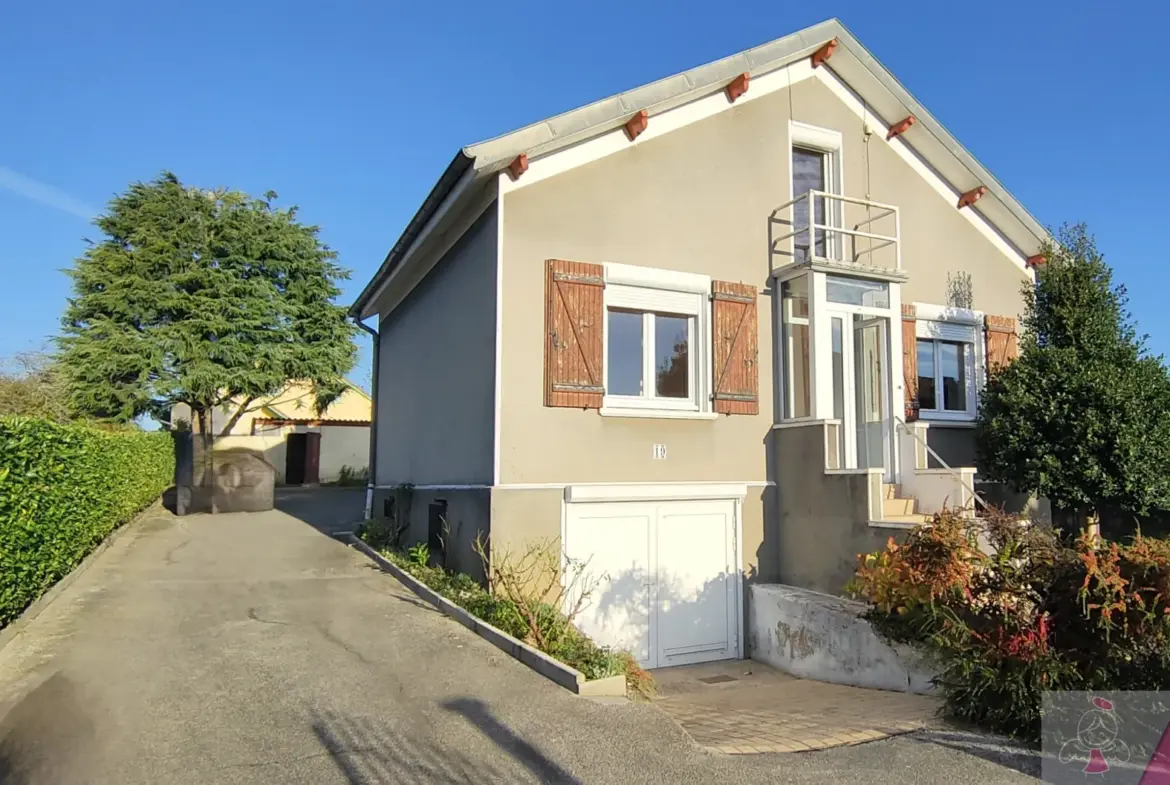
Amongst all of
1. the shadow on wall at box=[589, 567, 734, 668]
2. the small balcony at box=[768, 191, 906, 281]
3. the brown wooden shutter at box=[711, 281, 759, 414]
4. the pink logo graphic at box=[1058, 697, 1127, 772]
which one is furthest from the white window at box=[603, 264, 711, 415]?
the pink logo graphic at box=[1058, 697, 1127, 772]

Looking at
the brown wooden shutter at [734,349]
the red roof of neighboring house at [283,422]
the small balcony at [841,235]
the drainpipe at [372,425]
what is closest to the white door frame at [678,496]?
the brown wooden shutter at [734,349]

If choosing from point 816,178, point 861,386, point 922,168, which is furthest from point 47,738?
point 922,168

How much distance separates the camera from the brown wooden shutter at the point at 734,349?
1037 centimetres

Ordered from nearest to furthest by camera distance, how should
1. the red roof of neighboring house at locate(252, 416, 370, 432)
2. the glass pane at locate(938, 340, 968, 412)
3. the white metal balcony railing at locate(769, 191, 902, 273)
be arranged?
the white metal balcony railing at locate(769, 191, 902, 273) < the glass pane at locate(938, 340, 968, 412) < the red roof of neighboring house at locate(252, 416, 370, 432)

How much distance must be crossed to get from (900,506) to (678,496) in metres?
2.81

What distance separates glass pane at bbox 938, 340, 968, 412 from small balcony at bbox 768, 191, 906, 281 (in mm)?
1674

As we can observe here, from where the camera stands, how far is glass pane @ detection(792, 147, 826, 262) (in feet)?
38.5

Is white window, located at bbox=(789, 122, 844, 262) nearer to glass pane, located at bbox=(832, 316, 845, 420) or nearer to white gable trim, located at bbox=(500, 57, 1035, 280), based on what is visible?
white gable trim, located at bbox=(500, 57, 1035, 280)

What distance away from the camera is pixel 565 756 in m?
4.93

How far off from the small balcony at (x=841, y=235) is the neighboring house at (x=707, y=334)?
0.05 metres

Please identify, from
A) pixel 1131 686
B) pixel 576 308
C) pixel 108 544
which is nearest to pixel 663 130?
pixel 576 308

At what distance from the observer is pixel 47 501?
813 cm

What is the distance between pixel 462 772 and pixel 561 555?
15.1 ft

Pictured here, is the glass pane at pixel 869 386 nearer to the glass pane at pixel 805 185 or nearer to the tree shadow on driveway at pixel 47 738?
the glass pane at pixel 805 185
